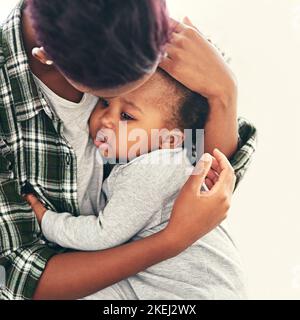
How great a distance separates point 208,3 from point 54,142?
488 mm

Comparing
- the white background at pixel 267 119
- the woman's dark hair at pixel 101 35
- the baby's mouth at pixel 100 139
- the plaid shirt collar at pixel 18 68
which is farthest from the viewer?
the white background at pixel 267 119

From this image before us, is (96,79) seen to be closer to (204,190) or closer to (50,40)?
(50,40)

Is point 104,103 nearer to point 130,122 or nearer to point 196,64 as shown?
point 130,122

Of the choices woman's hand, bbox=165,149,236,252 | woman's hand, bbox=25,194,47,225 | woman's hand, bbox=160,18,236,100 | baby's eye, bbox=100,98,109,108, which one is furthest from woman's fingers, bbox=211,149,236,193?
woman's hand, bbox=25,194,47,225

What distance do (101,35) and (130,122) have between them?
30 centimetres

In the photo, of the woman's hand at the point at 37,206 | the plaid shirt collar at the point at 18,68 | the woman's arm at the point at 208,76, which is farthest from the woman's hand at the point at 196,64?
the woman's hand at the point at 37,206

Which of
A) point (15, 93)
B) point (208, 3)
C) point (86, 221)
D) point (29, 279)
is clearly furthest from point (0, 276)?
point (208, 3)

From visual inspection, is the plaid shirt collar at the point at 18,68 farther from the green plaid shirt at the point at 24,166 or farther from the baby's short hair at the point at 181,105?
the baby's short hair at the point at 181,105

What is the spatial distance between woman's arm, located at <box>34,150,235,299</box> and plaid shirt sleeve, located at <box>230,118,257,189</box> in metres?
0.10

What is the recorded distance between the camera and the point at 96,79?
2.19ft

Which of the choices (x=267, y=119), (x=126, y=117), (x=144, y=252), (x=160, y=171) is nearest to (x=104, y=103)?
(x=126, y=117)

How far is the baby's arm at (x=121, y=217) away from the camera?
886 mm

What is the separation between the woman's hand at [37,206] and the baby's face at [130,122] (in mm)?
158

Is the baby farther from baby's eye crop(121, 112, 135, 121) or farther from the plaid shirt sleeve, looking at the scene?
the plaid shirt sleeve
